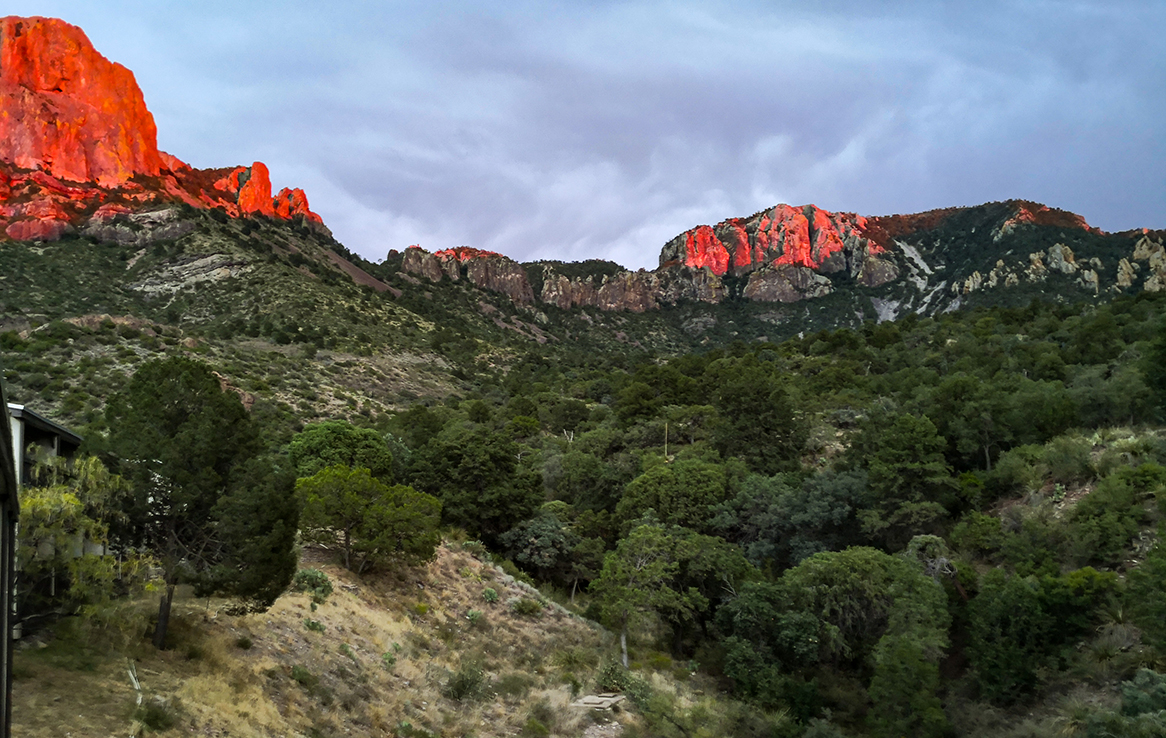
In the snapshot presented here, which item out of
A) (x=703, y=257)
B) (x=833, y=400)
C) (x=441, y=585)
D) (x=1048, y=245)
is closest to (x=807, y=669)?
(x=441, y=585)

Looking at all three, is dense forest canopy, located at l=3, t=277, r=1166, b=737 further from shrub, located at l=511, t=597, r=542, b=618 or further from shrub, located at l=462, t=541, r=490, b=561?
shrub, located at l=511, t=597, r=542, b=618

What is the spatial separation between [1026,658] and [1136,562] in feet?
17.0

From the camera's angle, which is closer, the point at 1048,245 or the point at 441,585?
the point at 441,585

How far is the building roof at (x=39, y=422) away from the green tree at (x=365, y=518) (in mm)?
8148

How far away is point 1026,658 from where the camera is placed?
2064 cm

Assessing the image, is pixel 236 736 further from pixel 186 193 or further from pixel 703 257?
pixel 703 257

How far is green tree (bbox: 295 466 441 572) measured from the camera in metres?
23.3

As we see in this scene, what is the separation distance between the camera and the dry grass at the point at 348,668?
1126 centimetres

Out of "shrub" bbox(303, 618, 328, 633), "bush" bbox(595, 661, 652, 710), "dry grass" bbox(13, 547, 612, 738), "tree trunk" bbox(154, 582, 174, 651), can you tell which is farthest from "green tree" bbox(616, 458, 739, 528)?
"tree trunk" bbox(154, 582, 174, 651)

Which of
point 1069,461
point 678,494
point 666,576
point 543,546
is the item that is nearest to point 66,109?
point 543,546

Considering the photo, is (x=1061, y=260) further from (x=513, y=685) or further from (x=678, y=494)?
(x=513, y=685)

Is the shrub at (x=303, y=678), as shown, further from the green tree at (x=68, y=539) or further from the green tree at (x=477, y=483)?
the green tree at (x=477, y=483)

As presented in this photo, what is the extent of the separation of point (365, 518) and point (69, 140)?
309ft

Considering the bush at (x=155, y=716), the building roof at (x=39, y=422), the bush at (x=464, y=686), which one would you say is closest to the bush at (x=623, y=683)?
the bush at (x=464, y=686)
